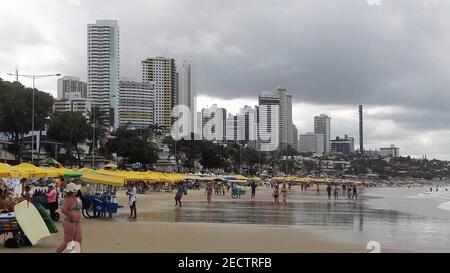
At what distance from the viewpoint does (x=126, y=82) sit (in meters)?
159

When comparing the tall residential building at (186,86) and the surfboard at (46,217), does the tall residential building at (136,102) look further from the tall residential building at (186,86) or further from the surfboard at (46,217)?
the surfboard at (46,217)

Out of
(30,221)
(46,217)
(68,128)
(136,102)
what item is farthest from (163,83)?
(30,221)

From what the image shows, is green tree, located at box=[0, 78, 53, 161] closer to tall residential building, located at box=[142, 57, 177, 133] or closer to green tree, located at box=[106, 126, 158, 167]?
green tree, located at box=[106, 126, 158, 167]

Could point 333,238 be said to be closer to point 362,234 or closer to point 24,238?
point 362,234

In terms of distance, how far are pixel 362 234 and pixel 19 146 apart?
208 feet

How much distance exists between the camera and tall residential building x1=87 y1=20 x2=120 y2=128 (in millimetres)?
136750

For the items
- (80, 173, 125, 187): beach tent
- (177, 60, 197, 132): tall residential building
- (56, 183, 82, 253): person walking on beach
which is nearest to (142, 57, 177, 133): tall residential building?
(177, 60, 197, 132): tall residential building

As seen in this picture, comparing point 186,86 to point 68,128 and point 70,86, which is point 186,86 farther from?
point 68,128

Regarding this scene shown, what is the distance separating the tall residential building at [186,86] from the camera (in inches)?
6363

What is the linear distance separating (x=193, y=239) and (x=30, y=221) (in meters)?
4.60

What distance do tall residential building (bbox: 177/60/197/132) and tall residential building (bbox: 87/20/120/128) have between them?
2102 cm

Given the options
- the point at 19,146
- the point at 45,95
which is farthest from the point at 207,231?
the point at 19,146

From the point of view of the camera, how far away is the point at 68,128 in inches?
3241
